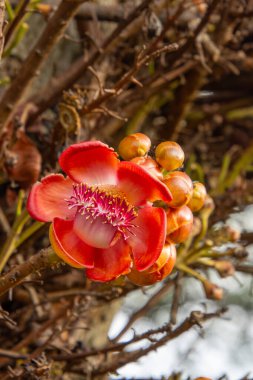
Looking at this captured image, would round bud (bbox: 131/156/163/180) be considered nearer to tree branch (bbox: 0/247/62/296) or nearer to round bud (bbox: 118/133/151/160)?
round bud (bbox: 118/133/151/160)

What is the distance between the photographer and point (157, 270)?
0.83 metres

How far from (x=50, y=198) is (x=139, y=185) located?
12 centimetres

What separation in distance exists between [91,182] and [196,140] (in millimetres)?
1221

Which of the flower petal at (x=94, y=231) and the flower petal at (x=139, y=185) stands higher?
the flower petal at (x=139, y=185)

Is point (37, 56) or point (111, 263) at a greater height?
point (37, 56)

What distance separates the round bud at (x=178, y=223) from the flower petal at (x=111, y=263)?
62 millimetres

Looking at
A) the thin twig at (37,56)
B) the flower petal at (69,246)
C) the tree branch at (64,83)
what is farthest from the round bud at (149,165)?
the tree branch at (64,83)

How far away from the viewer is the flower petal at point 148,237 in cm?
81

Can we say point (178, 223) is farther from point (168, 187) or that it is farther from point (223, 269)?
point (223, 269)

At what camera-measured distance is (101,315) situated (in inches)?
70.5

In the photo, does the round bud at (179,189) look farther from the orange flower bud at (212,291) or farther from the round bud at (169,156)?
the orange flower bud at (212,291)

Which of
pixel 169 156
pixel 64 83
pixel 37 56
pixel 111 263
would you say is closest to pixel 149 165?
pixel 169 156

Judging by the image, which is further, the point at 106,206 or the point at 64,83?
the point at 64,83

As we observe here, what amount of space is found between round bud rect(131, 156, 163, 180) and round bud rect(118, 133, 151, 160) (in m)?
0.01
